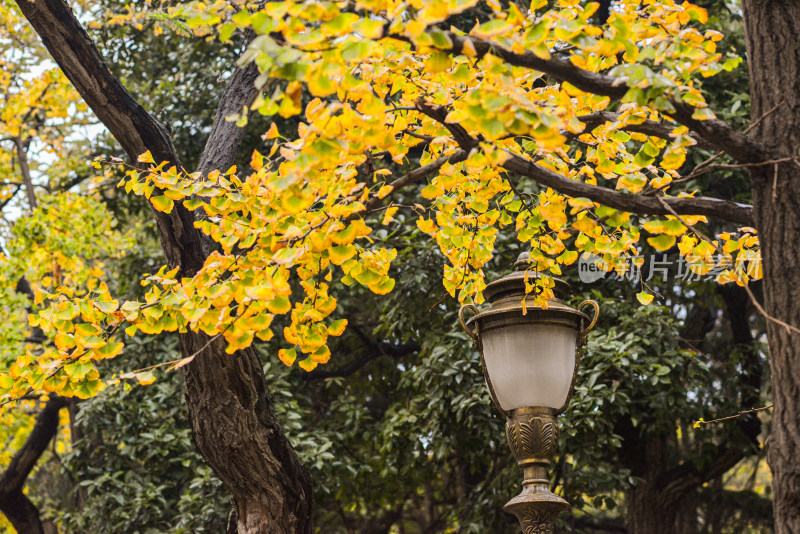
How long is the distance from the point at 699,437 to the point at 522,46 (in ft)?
23.0

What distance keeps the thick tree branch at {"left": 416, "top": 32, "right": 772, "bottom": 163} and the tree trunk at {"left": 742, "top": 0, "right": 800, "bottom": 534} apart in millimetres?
94

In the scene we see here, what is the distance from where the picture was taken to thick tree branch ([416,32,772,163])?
3100mm

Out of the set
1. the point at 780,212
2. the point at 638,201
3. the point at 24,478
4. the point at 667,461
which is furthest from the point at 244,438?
the point at 24,478

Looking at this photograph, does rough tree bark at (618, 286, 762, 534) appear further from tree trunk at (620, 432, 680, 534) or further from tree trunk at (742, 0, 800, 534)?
tree trunk at (742, 0, 800, 534)

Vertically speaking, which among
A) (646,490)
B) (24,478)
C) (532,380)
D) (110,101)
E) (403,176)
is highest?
(110,101)

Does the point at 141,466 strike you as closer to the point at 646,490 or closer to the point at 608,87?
the point at 646,490

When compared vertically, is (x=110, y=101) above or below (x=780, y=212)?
above

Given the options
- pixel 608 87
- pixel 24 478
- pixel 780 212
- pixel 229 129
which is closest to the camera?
pixel 780 212

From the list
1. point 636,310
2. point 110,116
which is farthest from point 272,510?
point 636,310

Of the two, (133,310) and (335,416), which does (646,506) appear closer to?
(335,416)

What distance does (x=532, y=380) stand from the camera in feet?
14.4

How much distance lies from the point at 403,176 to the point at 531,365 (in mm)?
1313

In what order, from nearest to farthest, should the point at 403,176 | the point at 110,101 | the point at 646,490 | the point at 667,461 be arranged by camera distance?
the point at 403,176 < the point at 110,101 < the point at 646,490 < the point at 667,461

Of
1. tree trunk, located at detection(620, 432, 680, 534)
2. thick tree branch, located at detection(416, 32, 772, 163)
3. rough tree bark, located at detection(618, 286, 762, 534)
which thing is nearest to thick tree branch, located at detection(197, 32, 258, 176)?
thick tree branch, located at detection(416, 32, 772, 163)
